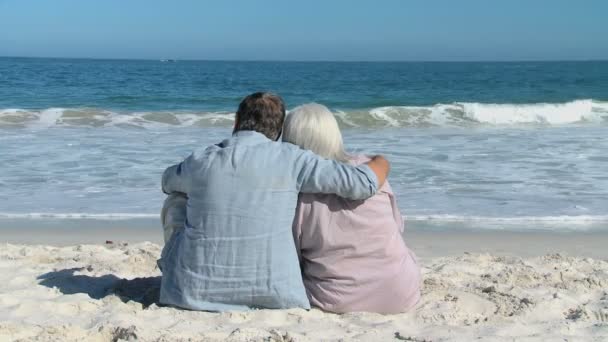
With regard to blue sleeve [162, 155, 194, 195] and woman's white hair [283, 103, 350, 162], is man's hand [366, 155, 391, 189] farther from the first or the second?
blue sleeve [162, 155, 194, 195]

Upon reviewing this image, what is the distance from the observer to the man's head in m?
3.26

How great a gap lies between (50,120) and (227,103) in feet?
21.8

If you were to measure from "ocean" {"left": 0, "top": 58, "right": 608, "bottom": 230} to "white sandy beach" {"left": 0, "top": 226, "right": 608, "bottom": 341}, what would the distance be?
1.80 m

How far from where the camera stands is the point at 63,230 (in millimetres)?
6301

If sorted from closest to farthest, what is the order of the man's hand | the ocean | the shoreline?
the man's hand → the shoreline → the ocean

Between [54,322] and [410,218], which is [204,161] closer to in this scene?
[54,322]

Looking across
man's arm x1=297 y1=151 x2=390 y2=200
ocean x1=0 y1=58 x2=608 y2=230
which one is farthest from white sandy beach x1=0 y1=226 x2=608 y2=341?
ocean x1=0 y1=58 x2=608 y2=230

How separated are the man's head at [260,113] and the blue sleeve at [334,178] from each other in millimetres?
212

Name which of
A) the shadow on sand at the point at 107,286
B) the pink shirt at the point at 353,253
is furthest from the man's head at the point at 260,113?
the shadow on sand at the point at 107,286

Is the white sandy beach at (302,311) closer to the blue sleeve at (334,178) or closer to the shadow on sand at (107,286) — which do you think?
the shadow on sand at (107,286)

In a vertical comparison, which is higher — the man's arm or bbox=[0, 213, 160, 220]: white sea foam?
the man's arm

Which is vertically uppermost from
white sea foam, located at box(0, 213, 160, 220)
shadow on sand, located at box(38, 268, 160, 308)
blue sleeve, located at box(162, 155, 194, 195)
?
blue sleeve, located at box(162, 155, 194, 195)

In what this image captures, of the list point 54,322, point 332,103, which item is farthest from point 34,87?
point 54,322

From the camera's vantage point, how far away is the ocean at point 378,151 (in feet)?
23.2
